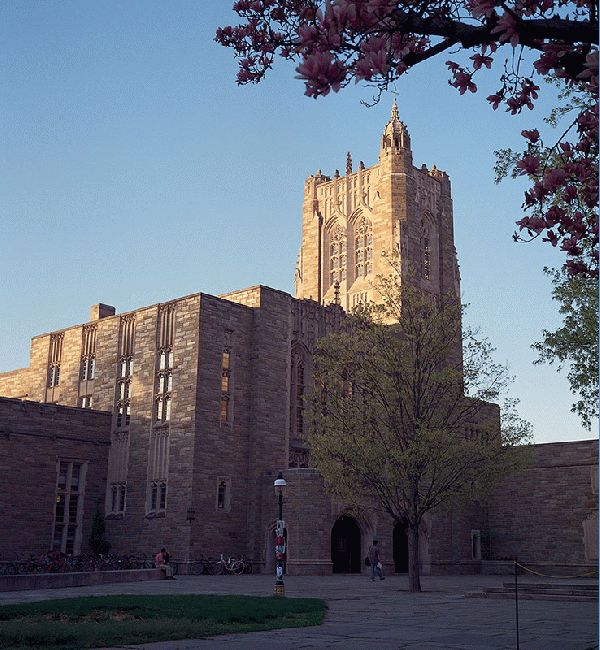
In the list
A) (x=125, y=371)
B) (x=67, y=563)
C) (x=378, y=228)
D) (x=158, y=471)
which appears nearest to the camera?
(x=67, y=563)

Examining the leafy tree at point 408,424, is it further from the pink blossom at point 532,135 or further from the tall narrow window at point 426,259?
the tall narrow window at point 426,259

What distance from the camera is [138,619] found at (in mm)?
14500

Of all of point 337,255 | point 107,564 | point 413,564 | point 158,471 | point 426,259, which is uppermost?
point 337,255

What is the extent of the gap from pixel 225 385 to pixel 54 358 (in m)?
13.2

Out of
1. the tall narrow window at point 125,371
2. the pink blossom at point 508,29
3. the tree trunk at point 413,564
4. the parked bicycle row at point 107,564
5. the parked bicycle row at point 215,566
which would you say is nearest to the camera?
the pink blossom at point 508,29

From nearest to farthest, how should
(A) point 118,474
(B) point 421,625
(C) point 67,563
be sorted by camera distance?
(B) point 421,625, (C) point 67,563, (A) point 118,474

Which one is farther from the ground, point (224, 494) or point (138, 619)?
point (224, 494)

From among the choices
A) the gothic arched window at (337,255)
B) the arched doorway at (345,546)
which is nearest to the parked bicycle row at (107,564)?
the arched doorway at (345,546)

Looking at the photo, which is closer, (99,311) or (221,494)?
(221,494)

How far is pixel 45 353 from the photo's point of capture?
49000mm

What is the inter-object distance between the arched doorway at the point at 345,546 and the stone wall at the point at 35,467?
12.2 m

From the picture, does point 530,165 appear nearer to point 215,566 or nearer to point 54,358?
point 215,566

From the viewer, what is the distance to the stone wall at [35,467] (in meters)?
36.9

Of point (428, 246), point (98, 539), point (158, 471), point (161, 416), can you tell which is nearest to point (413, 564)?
point (158, 471)
